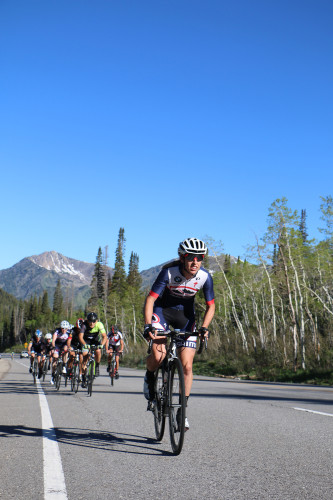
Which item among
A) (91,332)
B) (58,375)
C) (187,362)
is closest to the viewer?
(187,362)

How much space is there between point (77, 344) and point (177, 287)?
29.6ft

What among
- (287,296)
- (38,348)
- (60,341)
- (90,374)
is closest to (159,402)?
(90,374)

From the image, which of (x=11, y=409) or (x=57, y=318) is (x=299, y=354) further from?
(x=57, y=318)

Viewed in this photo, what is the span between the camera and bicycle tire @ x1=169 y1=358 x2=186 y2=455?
5406mm

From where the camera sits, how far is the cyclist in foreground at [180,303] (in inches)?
240

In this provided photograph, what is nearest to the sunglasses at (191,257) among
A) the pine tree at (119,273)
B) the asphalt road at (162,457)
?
the asphalt road at (162,457)

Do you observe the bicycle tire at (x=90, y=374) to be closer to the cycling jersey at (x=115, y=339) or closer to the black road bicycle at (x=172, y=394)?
the cycling jersey at (x=115, y=339)

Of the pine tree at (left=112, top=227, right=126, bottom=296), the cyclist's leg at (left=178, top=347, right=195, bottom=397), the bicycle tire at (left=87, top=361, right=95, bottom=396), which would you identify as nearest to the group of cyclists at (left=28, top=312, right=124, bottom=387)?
the bicycle tire at (left=87, top=361, right=95, bottom=396)

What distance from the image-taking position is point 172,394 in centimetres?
588

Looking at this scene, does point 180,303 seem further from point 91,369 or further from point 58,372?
point 58,372

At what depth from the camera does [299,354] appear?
35625 mm

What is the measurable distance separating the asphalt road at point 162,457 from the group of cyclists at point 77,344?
4.49 metres

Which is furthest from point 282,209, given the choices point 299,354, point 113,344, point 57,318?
point 57,318

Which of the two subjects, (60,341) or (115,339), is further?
(115,339)
